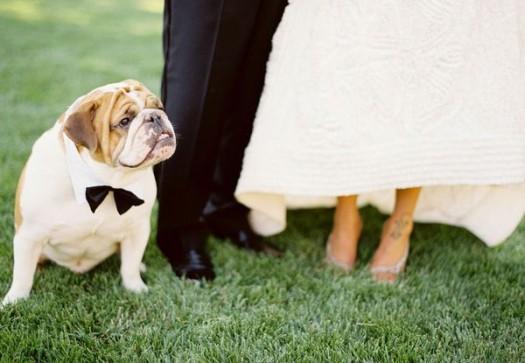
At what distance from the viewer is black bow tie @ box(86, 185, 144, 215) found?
178 cm

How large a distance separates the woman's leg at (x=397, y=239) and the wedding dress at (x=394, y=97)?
0.90ft

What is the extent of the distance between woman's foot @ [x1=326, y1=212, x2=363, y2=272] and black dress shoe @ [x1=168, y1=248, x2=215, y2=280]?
538mm

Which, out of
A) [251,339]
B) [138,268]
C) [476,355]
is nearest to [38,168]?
[138,268]

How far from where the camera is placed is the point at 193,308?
203cm

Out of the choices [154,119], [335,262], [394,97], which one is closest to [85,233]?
[154,119]

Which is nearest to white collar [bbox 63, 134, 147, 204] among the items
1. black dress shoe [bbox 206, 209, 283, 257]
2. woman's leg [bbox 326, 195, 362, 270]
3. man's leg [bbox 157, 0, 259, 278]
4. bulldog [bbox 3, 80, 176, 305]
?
bulldog [bbox 3, 80, 176, 305]

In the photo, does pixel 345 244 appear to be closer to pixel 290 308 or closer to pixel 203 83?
pixel 290 308

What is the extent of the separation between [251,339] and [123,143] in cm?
74

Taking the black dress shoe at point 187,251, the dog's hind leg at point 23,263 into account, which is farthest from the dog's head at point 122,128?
the black dress shoe at point 187,251

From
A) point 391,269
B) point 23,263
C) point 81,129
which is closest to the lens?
point 81,129

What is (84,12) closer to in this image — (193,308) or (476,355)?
(193,308)

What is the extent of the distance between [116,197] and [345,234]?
1.07 metres

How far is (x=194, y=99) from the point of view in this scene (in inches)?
84.3

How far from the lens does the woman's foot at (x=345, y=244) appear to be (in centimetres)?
249
